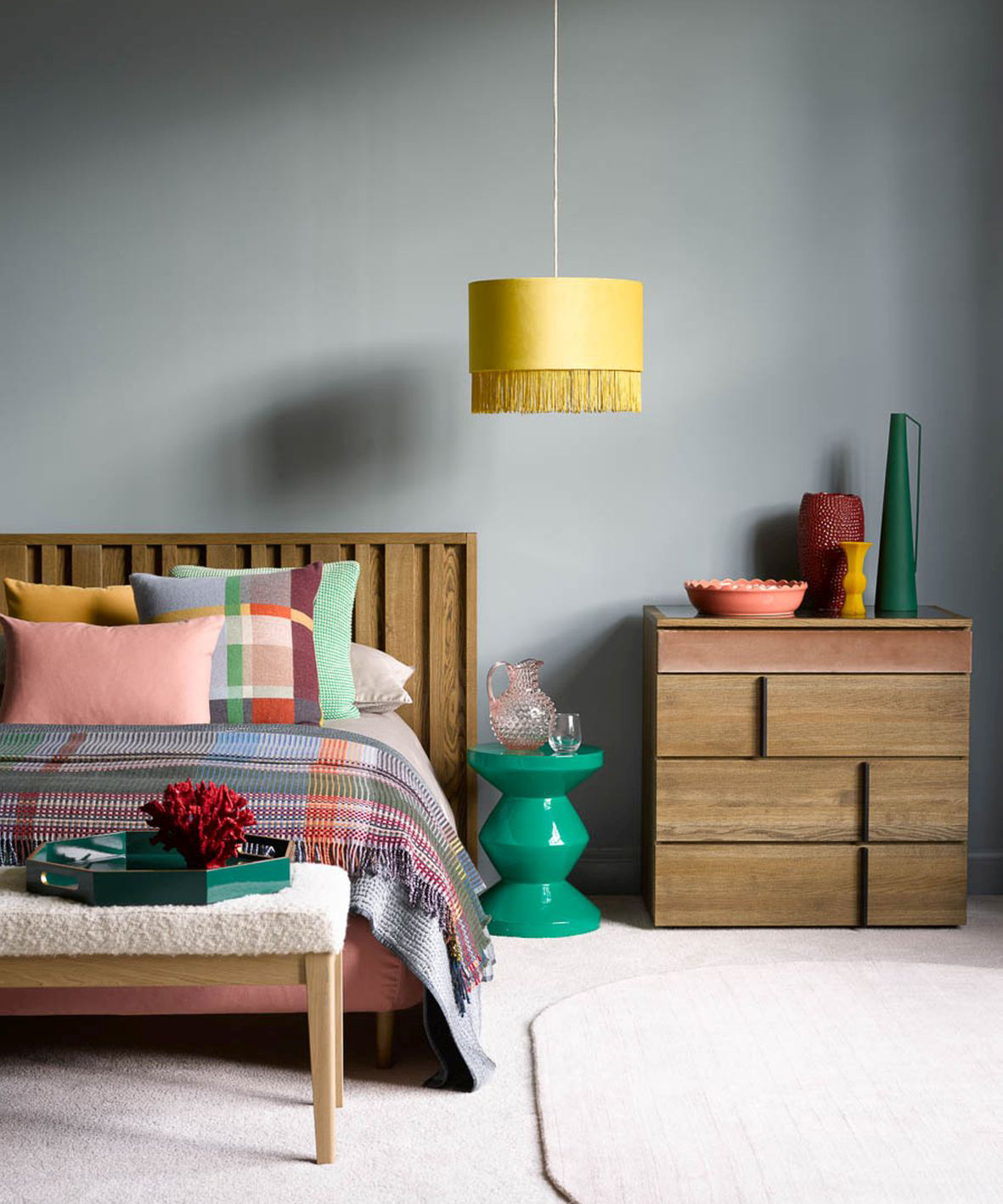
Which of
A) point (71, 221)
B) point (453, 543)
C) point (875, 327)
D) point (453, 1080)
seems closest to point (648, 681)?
point (453, 543)

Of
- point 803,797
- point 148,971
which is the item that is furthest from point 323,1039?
point 803,797

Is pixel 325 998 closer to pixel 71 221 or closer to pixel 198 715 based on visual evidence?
pixel 198 715

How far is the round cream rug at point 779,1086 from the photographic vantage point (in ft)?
7.32

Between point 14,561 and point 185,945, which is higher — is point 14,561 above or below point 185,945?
above

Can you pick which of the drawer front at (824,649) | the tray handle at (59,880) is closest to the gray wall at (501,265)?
the drawer front at (824,649)

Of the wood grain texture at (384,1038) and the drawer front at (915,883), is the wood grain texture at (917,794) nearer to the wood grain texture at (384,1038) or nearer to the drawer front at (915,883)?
the drawer front at (915,883)

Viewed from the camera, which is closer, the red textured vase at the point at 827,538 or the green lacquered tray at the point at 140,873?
the green lacquered tray at the point at 140,873

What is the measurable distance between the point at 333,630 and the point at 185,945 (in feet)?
4.79

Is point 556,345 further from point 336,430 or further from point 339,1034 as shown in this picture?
point 339,1034

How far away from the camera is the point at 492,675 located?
3.92m

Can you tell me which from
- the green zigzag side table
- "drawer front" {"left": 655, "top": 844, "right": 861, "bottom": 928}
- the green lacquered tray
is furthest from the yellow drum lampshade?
the green lacquered tray

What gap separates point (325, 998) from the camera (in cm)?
221

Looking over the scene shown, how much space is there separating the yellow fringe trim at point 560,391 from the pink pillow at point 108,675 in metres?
0.94

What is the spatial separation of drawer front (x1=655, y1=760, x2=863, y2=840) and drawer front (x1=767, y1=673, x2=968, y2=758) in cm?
6
